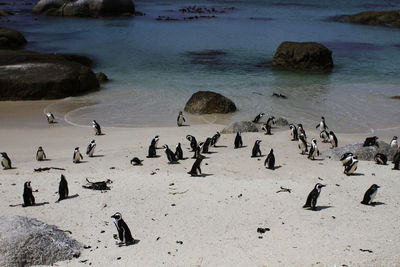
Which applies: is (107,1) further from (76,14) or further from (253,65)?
(253,65)

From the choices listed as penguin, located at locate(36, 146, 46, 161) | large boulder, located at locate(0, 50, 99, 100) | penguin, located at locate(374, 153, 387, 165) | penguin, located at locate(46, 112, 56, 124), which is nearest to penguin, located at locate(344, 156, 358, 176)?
penguin, located at locate(374, 153, 387, 165)

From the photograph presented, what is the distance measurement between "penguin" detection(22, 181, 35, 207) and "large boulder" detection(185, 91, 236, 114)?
9519 mm

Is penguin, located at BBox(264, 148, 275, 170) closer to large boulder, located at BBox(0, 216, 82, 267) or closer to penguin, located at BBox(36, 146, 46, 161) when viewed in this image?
large boulder, located at BBox(0, 216, 82, 267)

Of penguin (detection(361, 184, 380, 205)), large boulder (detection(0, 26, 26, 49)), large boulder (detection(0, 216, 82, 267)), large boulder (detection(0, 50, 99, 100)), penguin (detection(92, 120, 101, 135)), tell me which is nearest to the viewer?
large boulder (detection(0, 216, 82, 267))

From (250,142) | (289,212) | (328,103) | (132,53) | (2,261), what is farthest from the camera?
(132,53)

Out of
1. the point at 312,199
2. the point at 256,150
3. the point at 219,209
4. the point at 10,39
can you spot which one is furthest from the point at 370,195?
the point at 10,39

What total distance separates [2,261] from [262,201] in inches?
163

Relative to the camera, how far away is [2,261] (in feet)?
18.8

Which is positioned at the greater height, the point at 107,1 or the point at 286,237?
the point at 107,1

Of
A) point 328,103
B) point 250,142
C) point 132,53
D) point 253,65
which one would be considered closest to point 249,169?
point 250,142

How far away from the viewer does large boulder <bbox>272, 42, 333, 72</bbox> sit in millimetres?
25547

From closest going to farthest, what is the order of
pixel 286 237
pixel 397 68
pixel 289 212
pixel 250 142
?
1. pixel 286 237
2. pixel 289 212
3. pixel 250 142
4. pixel 397 68

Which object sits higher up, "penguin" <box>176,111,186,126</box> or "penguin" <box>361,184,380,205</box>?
"penguin" <box>361,184,380,205</box>

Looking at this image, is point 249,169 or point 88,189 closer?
point 88,189
